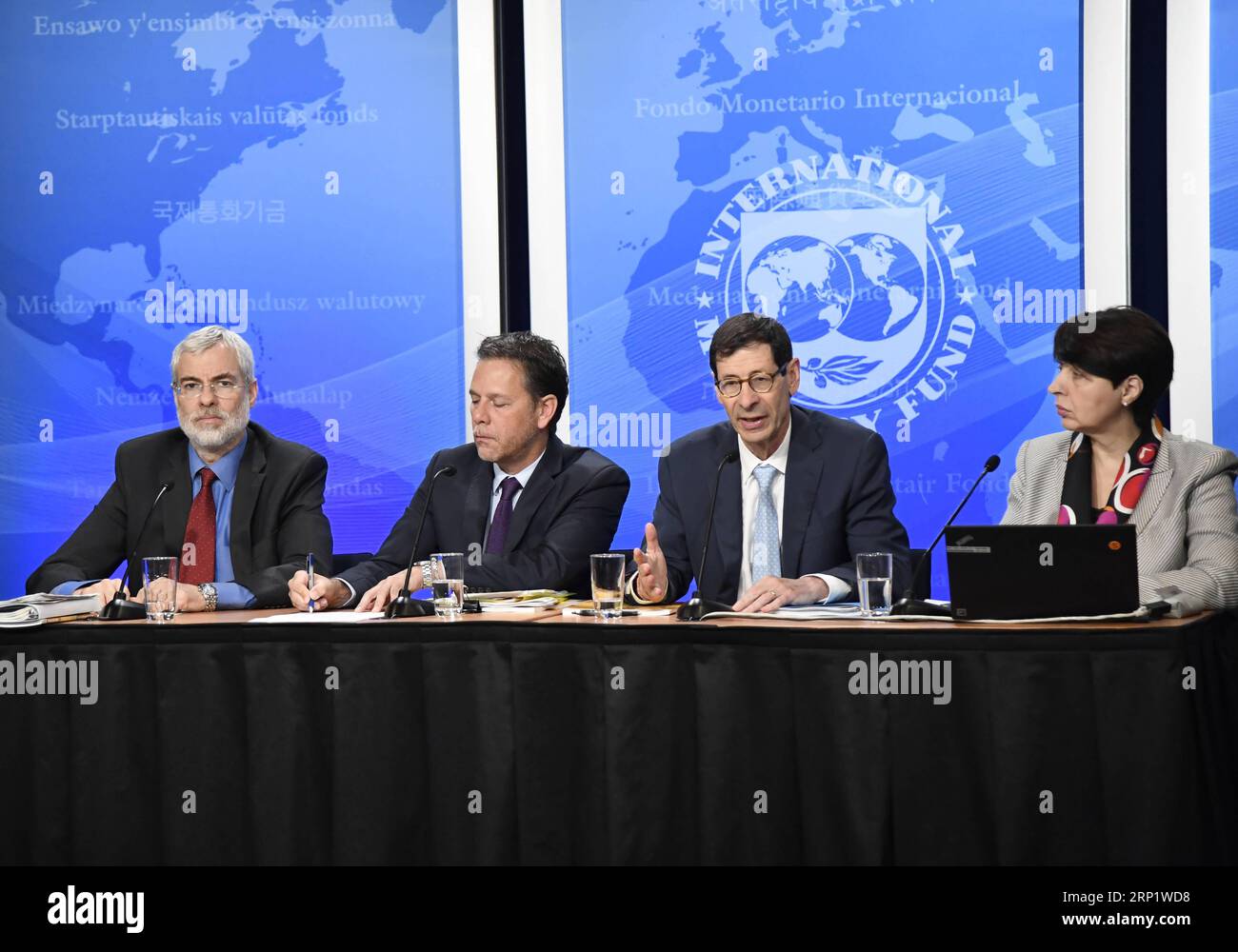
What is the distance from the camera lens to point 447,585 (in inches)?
114

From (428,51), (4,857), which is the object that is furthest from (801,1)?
(4,857)

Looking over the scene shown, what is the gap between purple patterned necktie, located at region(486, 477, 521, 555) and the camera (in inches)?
146

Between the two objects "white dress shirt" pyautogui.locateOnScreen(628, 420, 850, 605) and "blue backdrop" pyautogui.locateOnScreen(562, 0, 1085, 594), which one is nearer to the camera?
"white dress shirt" pyautogui.locateOnScreen(628, 420, 850, 605)

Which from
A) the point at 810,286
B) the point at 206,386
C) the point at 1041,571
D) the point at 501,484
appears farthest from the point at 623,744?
the point at 810,286

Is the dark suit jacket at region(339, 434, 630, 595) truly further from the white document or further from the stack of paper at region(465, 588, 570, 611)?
the white document

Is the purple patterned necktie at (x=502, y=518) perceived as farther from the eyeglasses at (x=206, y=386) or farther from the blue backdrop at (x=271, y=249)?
the blue backdrop at (x=271, y=249)

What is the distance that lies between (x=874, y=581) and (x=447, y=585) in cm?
98

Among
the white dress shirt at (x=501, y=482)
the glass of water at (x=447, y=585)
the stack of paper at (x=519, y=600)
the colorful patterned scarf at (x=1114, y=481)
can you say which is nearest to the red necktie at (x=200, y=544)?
the white dress shirt at (x=501, y=482)

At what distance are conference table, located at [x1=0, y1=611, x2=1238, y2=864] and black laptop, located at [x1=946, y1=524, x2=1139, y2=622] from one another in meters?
0.08

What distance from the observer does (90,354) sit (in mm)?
4832

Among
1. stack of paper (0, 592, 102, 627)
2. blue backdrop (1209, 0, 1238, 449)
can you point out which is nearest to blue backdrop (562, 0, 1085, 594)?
blue backdrop (1209, 0, 1238, 449)

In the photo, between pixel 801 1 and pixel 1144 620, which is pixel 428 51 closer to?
Result: pixel 801 1

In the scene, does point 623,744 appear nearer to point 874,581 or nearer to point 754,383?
point 874,581

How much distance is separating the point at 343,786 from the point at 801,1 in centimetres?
332
